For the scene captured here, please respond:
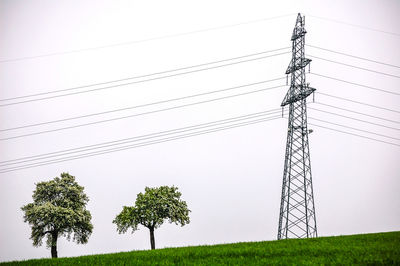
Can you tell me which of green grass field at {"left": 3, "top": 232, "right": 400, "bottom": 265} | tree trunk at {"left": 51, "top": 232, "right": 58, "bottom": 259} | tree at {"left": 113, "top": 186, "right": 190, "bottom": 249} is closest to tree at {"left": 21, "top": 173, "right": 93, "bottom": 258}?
tree trunk at {"left": 51, "top": 232, "right": 58, "bottom": 259}

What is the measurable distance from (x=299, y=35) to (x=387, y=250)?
24796mm

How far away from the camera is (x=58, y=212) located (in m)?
38.9

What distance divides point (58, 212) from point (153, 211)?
13251mm


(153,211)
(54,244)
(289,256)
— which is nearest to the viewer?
(289,256)

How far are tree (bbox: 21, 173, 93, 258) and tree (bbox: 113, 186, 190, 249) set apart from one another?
533cm

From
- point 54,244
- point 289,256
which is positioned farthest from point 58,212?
point 289,256

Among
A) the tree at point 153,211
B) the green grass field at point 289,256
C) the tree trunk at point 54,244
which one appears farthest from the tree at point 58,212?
the green grass field at point 289,256

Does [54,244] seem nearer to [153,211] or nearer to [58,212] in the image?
[58,212]

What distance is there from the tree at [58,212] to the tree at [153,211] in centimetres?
533

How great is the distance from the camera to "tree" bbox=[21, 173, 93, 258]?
38.7 m

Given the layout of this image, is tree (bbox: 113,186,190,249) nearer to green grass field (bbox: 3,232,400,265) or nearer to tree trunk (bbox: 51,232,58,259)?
tree trunk (bbox: 51,232,58,259)

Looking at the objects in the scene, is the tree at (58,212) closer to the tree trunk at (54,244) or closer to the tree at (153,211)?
the tree trunk at (54,244)

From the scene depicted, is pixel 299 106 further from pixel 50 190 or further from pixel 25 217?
pixel 25 217

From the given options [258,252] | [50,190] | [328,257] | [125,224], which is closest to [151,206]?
[125,224]
